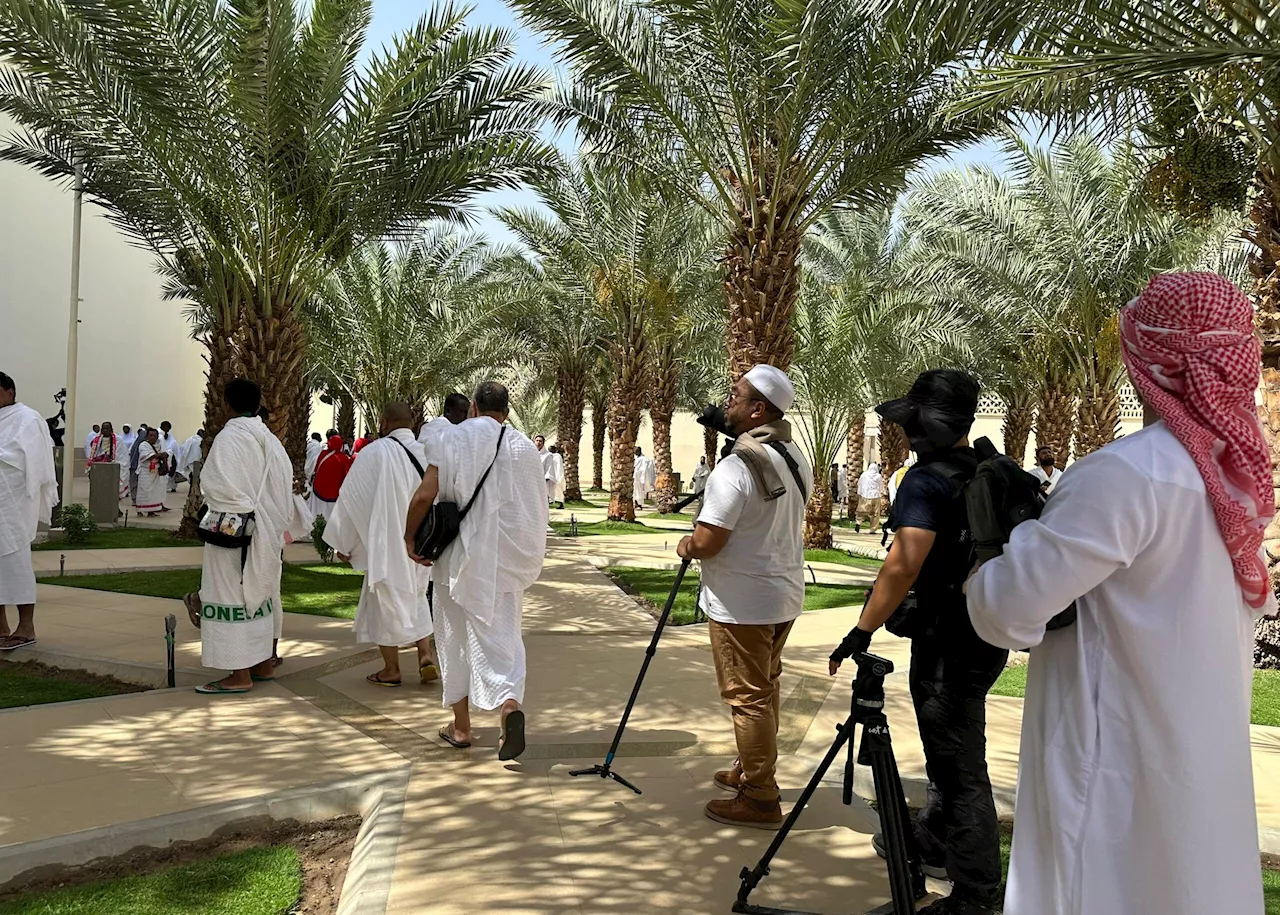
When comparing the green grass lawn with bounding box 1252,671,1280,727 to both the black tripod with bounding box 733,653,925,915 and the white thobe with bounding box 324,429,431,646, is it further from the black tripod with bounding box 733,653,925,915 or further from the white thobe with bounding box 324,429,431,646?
the white thobe with bounding box 324,429,431,646

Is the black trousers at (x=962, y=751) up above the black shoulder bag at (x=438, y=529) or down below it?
below

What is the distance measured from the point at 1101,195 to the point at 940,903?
1595 centimetres

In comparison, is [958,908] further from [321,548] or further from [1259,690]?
[321,548]

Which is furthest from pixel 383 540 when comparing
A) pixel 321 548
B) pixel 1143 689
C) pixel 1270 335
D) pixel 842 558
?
pixel 842 558

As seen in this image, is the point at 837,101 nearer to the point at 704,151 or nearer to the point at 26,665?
the point at 704,151

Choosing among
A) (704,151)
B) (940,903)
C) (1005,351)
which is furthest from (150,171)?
(1005,351)

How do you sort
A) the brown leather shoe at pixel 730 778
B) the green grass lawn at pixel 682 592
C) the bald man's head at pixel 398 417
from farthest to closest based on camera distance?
1. the green grass lawn at pixel 682 592
2. the bald man's head at pixel 398 417
3. the brown leather shoe at pixel 730 778

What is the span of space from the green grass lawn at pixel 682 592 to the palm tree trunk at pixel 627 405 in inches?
327

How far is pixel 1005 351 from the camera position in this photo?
74.5 ft

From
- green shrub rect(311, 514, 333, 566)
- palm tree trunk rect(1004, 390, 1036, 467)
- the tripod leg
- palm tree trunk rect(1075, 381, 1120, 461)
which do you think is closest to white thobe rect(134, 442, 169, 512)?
green shrub rect(311, 514, 333, 566)

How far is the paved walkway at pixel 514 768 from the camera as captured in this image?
11.4 ft

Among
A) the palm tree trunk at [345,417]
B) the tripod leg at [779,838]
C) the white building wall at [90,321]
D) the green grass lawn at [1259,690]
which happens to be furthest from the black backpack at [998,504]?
the palm tree trunk at [345,417]

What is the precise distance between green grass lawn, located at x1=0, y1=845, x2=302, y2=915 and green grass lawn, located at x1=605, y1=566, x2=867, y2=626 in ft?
18.9

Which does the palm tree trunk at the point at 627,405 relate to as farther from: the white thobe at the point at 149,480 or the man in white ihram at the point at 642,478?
the white thobe at the point at 149,480
